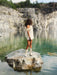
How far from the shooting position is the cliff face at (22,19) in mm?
80244

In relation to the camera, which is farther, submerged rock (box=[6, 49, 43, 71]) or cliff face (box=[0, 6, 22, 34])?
cliff face (box=[0, 6, 22, 34])

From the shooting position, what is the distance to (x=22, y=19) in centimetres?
9912

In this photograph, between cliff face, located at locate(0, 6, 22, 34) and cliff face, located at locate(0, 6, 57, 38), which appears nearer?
cliff face, located at locate(0, 6, 22, 34)

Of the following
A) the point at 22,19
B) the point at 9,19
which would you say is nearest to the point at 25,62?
the point at 9,19

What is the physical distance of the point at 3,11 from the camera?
297 ft

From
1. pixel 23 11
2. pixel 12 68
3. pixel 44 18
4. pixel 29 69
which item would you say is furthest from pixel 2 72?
pixel 44 18

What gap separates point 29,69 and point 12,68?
129 centimetres

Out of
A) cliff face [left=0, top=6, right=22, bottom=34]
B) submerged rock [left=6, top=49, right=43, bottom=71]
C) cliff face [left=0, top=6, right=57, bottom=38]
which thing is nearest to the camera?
submerged rock [left=6, top=49, right=43, bottom=71]

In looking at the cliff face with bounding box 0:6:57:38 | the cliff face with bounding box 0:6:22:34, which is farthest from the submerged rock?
the cliff face with bounding box 0:6:22:34

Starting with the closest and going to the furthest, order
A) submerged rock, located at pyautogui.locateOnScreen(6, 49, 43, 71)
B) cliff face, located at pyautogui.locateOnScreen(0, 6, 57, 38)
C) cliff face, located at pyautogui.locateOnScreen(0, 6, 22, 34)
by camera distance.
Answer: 1. submerged rock, located at pyautogui.locateOnScreen(6, 49, 43, 71)
2. cliff face, located at pyautogui.locateOnScreen(0, 6, 22, 34)
3. cliff face, located at pyautogui.locateOnScreen(0, 6, 57, 38)

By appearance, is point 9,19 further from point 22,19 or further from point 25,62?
point 25,62

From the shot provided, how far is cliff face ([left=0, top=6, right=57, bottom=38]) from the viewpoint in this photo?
80.2 meters

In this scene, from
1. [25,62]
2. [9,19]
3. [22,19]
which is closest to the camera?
[25,62]

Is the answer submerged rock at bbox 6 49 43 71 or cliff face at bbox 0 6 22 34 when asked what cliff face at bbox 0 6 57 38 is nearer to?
cliff face at bbox 0 6 22 34
